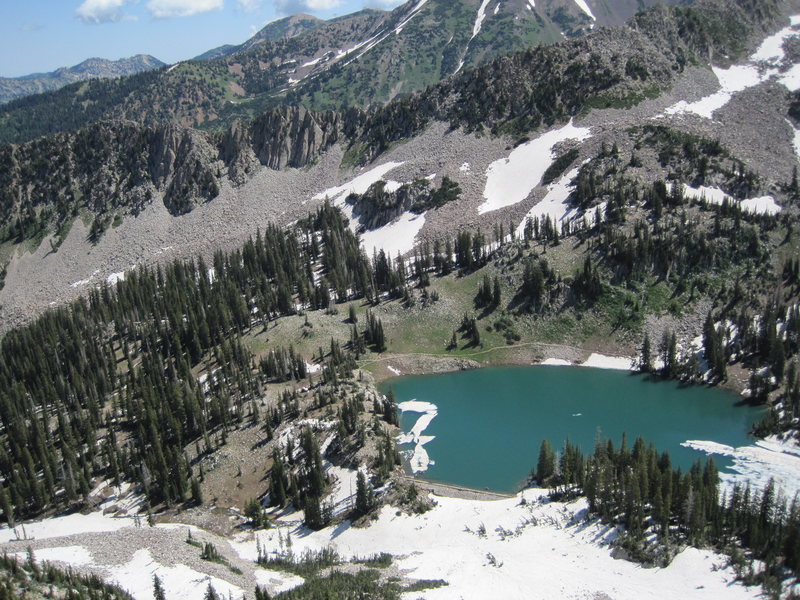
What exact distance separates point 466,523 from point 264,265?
8510cm

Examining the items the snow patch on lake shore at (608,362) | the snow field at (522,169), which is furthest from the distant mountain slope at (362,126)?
the snow patch on lake shore at (608,362)

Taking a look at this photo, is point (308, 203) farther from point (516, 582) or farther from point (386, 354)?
point (516, 582)

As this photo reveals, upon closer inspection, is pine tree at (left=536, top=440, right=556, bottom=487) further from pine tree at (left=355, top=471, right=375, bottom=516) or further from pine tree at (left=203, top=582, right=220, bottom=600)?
pine tree at (left=203, top=582, right=220, bottom=600)

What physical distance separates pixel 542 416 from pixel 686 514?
1269 inches

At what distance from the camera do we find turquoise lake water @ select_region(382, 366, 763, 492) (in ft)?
234

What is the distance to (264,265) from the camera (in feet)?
433

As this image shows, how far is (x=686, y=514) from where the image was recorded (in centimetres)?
5053

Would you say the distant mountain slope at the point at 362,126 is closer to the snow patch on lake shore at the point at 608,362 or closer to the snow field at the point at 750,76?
the snow field at the point at 750,76

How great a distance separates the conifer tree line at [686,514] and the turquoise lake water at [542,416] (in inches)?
448

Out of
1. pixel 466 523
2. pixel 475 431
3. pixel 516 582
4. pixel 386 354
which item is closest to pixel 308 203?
pixel 386 354

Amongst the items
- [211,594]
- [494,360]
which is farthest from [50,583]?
[494,360]

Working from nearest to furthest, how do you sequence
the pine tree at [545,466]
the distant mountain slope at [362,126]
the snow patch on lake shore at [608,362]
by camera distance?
the pine tree at [545,466] < the snow patch on lake shore at [608,362] < the distant mountain slope at [362,126]

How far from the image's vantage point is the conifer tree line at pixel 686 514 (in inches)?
1801

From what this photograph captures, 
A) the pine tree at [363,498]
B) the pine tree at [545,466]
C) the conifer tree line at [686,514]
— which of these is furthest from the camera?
the pine tree at [545,466]
